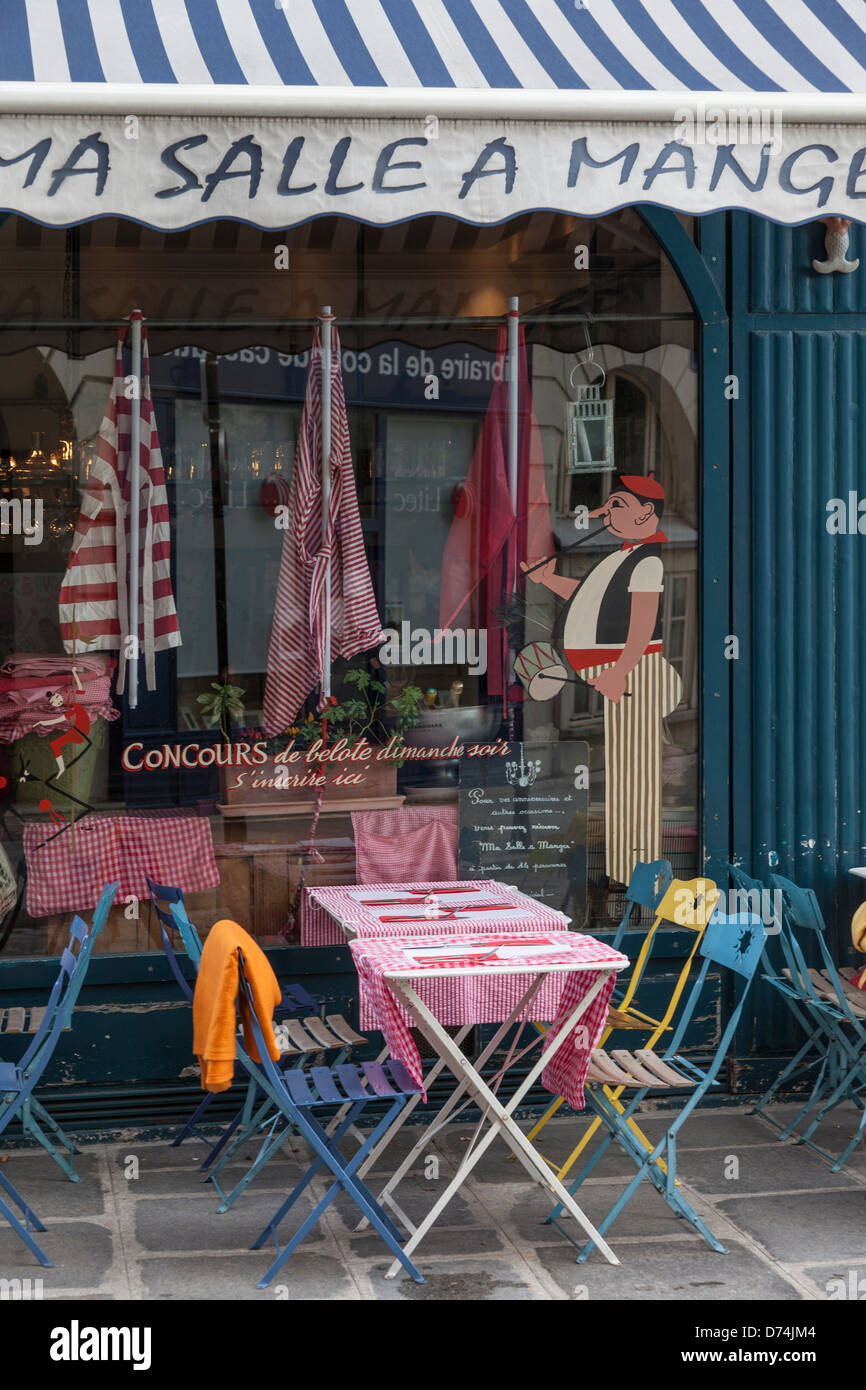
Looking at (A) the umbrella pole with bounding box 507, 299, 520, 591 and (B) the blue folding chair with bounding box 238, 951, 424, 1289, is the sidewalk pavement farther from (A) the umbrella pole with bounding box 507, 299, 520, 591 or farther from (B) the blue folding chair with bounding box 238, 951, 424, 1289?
(A) the umbrella pole with bounding box 507, 299, 520, 591

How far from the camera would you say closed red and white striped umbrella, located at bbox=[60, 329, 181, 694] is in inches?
237

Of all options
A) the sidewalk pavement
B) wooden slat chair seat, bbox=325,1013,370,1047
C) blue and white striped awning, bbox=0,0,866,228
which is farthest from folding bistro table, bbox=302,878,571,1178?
blue and white striped awning, bbox=0,0,866,228

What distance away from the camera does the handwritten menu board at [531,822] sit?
6320 mm

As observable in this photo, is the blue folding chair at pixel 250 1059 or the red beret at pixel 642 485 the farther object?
the red beret at pixel 642 485

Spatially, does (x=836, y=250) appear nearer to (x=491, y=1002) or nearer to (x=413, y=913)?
(x=413, y=913)

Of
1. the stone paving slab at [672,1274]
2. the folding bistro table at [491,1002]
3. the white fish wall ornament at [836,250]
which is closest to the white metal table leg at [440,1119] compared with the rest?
the folding bistro table at [491,1002]

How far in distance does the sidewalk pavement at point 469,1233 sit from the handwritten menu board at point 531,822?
40.6 inches

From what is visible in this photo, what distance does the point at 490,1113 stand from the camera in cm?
477

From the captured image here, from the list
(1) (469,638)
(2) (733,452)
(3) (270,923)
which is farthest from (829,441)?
(3) (270,923)

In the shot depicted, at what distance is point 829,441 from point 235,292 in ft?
8.41

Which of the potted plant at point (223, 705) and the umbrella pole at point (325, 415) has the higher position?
the umbrella pole at point (325, 415)

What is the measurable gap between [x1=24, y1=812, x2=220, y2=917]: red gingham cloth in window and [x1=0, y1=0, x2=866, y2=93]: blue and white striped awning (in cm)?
283

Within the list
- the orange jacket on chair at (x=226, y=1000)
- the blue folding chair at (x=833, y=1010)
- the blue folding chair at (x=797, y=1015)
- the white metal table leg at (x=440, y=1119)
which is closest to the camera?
the orange jacket on chair at (x=226, y=1000)

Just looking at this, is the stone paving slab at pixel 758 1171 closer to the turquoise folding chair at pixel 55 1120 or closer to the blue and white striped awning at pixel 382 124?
the turquoise folding chair at pixel 55 1120
